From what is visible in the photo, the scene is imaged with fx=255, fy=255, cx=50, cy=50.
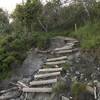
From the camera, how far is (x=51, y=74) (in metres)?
9.13

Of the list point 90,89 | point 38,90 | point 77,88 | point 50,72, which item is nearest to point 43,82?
point 38,90

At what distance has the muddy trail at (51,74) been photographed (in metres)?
8.01

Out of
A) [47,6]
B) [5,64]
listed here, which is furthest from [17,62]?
[47,6]

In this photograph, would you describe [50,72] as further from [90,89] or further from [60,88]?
[90,89]

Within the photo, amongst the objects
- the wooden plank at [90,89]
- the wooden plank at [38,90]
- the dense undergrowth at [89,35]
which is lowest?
the wooden plank at [38,90]

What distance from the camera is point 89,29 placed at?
1202 cm

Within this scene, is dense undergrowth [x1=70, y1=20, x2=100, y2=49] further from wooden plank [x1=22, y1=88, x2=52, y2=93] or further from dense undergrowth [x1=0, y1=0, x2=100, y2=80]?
wooden plank [x1=22, y1=88, x2=52, y2=93]

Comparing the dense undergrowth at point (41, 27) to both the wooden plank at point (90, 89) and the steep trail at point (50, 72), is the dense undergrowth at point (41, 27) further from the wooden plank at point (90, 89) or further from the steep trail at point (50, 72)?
the wooden plank at point (90, 89)

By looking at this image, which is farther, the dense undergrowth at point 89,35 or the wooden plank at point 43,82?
the dense undergrowth at point 89,35

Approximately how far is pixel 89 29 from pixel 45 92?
15.7 ft

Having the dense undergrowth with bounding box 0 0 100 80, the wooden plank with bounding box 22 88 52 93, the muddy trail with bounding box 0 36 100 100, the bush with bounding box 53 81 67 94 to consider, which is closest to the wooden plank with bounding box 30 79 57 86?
the muddy trail with bounding box 0 36 100 100

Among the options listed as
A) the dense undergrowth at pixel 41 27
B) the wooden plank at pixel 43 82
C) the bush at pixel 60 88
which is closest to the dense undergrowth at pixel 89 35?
the dense undergrowth at pixel 41 27

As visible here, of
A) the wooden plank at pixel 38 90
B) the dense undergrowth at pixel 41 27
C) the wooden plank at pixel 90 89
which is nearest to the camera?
the wooden plank at pixel 90 89

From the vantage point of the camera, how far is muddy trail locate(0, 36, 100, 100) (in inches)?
315
